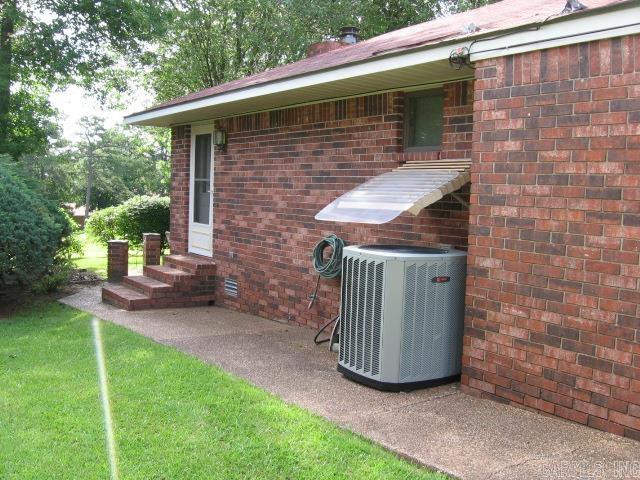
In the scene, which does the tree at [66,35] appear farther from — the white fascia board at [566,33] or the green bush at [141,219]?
the white fascia board at [566,33]

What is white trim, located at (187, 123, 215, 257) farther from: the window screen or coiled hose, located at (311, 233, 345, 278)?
the window screen

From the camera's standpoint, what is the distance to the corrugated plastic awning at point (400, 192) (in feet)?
17.0

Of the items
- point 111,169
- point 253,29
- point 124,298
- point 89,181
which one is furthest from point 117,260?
point 111,169

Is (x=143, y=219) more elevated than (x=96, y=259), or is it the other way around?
(x=143, y=219)

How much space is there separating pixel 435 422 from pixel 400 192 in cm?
190

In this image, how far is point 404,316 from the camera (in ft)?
16.5

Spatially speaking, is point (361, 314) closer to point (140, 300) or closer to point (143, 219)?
point (140, 300)

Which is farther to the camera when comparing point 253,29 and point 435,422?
point 253,29

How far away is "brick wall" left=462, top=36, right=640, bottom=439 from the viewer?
407cm

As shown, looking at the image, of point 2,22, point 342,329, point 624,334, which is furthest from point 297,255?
point 2,22

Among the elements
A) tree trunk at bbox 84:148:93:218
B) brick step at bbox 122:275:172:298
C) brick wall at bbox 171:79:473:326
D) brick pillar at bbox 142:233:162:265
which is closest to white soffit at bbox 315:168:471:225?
brick wall at bbox 171:79:473:326

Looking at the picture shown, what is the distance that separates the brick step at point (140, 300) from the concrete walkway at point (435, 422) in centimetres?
183

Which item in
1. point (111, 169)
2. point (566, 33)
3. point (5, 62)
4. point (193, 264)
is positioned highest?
point (5, 62)

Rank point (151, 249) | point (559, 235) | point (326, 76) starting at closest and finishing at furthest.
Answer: point (559, 235) → point (326, 76) → point (151, 249)
